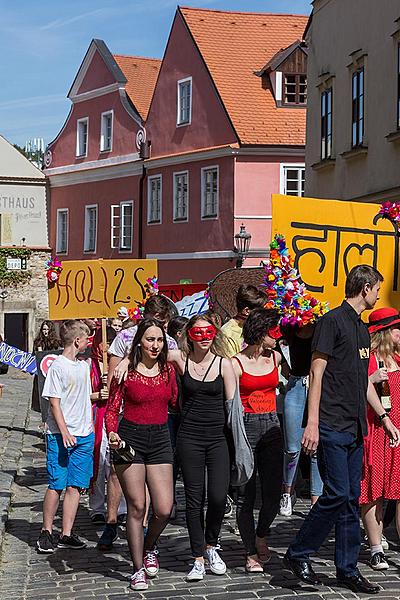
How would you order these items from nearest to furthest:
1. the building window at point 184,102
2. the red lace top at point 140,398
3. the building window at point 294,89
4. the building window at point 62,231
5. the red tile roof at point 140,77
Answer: the red lace top at point 140,398, the building window at point 294,89, the building window at point 184,102, the red tile roof at point 140,77, the building window at point 62,231

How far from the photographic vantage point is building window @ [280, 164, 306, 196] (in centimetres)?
3356

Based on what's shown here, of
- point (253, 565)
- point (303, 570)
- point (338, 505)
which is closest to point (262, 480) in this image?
point (253, 565)

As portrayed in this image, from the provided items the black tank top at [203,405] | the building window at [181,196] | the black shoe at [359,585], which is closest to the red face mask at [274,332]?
the black tank top at [203,405]

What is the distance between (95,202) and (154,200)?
3.94 metres

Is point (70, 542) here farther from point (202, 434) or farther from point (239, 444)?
point (239, 444)

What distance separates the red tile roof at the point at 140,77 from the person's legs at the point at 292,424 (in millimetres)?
29763

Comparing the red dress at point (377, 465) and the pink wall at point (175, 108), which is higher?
the pink wall at point (175, 108)

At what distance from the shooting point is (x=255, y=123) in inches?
1326

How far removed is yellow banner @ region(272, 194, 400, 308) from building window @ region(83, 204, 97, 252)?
3209cm

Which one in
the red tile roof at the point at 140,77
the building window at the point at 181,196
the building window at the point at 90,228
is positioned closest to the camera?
the building window at the point at 181,196

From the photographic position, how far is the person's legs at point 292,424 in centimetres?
981

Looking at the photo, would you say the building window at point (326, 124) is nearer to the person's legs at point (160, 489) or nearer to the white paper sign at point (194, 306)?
the white paper sign at point (194, 306)

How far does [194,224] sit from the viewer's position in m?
35.0

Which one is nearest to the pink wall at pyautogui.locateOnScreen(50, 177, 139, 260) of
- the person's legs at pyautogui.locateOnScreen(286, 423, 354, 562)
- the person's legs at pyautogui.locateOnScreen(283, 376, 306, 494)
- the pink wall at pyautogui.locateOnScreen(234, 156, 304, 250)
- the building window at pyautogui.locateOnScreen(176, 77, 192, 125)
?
the building window at pyautogui.locateOnScreen(176, 77, 192, 125)
